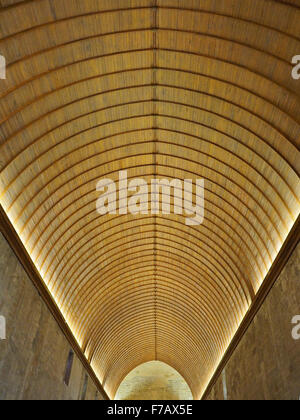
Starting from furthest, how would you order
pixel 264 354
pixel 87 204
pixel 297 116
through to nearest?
pixel 87 204 → pixel 264 354 → pixel 297 116

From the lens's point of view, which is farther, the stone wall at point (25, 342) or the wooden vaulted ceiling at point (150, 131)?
the stone wall at point (25, 342)

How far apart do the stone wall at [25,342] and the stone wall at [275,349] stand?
10.9 m

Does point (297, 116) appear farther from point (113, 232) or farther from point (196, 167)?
point (113, 232)

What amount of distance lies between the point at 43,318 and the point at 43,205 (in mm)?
5961

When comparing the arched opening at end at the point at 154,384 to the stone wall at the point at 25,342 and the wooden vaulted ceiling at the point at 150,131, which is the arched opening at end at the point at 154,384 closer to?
the wooden vaulted ceiling at the point at 150,131

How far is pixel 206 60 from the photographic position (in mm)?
14172

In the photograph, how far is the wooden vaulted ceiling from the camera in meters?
12.5

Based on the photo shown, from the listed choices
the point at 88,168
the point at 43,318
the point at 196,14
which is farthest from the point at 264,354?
the point at 196,14


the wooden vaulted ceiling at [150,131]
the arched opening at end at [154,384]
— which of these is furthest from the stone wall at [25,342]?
the arched opening at end at [154,384]

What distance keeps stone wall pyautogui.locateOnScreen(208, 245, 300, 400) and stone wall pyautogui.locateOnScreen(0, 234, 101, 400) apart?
10.9m

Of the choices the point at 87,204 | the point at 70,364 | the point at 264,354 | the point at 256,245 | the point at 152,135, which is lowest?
the point at 264,354

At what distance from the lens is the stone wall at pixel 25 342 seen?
1424cm

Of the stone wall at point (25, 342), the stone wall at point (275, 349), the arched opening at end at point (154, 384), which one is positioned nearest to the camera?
the stone wall at point (275, 349)

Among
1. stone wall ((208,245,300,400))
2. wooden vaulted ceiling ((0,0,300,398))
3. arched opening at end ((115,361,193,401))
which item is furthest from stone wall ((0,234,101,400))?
arched opening at end ((115,361,193,401))
